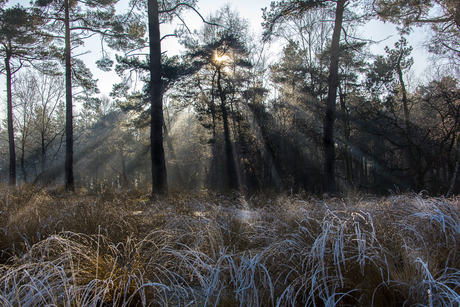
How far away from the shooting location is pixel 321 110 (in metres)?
14.1

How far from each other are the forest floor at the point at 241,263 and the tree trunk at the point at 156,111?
3807 mm

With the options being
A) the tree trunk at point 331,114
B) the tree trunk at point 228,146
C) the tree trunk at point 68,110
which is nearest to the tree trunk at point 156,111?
the tree trunk at point 331,114

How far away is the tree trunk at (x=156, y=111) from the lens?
316 inches

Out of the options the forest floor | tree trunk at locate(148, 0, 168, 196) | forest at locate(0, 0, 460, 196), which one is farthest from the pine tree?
the forest floor

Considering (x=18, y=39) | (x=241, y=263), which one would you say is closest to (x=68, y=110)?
(x=18, y=39)

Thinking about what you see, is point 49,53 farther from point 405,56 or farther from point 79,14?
point 405,56

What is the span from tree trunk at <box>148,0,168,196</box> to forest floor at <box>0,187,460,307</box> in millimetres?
3807

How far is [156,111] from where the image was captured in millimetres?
8094

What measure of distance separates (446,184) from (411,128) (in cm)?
265

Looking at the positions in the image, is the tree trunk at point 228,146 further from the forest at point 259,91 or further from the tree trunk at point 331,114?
the tree trunk at point 331,114

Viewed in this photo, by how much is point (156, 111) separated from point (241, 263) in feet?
22.3

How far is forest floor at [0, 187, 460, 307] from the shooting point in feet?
5.67

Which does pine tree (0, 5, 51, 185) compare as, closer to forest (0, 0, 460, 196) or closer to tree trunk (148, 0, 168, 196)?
forest (0, 0, 460, 196)

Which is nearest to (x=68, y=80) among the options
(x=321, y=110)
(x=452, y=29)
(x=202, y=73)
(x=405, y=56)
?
(x=202, y=73)
